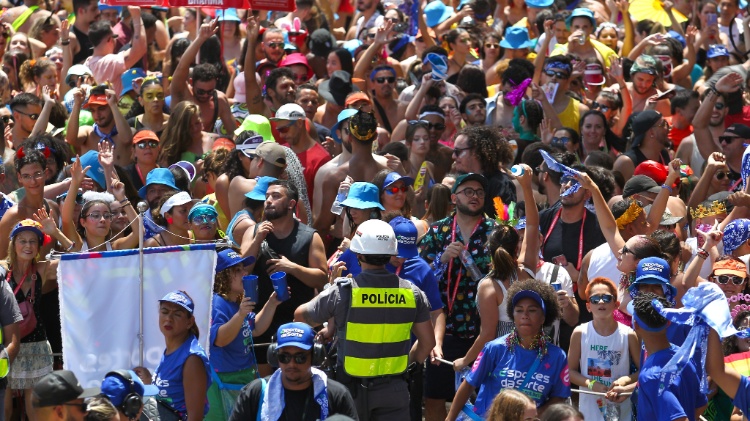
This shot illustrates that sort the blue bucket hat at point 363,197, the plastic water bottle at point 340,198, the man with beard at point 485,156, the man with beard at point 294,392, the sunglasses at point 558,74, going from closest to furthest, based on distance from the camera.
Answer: the man with beard at point 294,392 < the blue bucket hat at point 363,197 < the plastic water bottle at point 340,198 < the man with beard at point 485,156 < the sunglasses at point 558,74

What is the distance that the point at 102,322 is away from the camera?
8.29 m

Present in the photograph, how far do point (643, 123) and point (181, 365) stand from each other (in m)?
5.53

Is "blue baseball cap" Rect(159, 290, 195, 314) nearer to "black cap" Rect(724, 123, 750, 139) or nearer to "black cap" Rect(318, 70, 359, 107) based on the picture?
"black cap" Rect(318, 70, 359, 107)

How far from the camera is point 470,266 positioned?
30.0 ft

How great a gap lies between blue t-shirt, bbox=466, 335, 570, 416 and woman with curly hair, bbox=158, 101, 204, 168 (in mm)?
4343

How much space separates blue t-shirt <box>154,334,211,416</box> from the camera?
297 inches

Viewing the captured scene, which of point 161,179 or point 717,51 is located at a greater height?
point 717,51

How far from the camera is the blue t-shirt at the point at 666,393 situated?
7.26 meters

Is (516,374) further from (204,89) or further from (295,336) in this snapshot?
(204,89)

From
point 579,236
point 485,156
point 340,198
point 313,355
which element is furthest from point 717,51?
point 313,355

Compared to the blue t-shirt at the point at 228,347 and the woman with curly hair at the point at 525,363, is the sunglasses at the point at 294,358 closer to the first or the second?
the woman with curly hair at the point at 525,363

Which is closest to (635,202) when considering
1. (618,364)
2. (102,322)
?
(618,364)

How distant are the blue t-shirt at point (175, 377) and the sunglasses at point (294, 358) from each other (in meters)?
0.60

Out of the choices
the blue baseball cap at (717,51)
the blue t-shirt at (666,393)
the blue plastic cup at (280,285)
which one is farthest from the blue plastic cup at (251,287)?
the blue baseball cap at (717,51)
